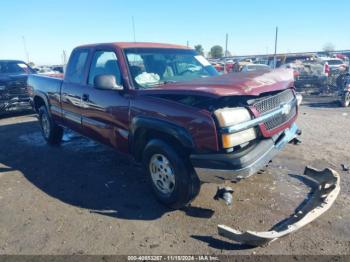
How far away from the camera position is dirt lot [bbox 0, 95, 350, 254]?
2.98 metres

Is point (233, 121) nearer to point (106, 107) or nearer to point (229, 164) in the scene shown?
point (229, 164)

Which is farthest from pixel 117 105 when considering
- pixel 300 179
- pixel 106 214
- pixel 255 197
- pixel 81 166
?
pixel 300 179

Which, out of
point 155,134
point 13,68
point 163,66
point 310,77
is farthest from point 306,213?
point 310,77

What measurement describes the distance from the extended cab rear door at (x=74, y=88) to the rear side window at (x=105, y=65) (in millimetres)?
209

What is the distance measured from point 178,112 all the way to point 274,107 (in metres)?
1.22

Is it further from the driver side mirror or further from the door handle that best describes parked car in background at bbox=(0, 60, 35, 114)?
the driver side mirror

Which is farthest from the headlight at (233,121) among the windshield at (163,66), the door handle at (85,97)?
the door handle at (85,97)

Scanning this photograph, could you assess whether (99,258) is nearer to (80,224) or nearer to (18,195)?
(80,224)

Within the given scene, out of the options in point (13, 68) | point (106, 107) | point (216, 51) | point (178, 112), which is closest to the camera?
point (178, 112)

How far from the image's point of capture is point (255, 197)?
3904 mm

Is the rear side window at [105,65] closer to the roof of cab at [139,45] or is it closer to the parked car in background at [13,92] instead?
the roof of cab at [139,45]

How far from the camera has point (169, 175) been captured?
11.6 ft

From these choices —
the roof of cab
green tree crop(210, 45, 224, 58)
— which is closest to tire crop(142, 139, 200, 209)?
the roof of cab

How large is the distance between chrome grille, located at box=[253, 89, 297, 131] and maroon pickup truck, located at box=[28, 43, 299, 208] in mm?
13
